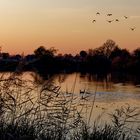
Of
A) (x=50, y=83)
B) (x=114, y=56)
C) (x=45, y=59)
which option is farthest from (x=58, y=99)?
(x=114, y=56)

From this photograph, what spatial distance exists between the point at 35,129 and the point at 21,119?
307 mm

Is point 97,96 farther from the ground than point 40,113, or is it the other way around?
point 40,113

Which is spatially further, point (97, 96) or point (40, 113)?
point (97, 96)

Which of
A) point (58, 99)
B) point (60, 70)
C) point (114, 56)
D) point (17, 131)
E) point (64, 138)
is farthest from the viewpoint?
point (114, 56)

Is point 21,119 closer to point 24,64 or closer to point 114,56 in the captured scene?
point 24,64

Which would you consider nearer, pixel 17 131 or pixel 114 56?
pixel 17 131

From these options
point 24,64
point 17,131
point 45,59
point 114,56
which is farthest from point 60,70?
point 114,56

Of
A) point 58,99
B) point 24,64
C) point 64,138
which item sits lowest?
point 64,138

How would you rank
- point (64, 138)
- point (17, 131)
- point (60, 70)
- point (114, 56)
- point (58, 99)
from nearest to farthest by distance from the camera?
point (17, 131)
point (64, 138)
point (58, 99)
point (60, 70)
point (114, 56)

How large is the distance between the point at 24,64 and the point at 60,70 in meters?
1.48

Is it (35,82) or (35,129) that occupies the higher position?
(35,82)

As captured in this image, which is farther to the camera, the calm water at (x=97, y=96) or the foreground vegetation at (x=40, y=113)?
the calm water at (x=97, y=96)

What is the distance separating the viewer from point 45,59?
923 centimetres

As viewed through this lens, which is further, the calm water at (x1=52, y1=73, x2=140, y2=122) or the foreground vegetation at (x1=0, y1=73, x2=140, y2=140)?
the calm water at (x1=52, y1=73, x2=140, y2=122)
